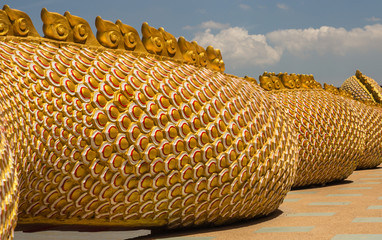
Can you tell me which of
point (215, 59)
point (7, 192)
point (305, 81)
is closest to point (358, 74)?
point (305, 81)

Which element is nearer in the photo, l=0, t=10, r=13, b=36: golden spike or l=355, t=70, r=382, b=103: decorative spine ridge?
l=0, t=10, r=13, b=36: golden spike

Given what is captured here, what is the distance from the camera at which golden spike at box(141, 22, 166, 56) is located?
12.8 ft

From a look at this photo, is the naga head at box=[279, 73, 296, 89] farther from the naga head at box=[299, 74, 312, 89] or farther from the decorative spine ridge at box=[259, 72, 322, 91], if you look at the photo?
the naga head at box=[299, 74, 312, 89]

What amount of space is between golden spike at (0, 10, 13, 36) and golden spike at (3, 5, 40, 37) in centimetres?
3

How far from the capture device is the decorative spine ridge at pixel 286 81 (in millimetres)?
6918

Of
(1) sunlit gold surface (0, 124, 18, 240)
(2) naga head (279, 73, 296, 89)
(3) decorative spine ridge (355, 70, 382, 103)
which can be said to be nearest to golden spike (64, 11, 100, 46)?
(1) sunlit gold surface (0, 124, 18, 240)

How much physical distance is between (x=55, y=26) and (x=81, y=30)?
7.7 inches

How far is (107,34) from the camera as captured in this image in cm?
368

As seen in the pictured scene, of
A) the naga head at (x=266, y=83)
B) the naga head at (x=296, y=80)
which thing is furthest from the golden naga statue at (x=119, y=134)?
the naga head at (x=296, y=80)

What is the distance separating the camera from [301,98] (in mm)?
6754

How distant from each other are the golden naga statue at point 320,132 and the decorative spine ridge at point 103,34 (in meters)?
2.54

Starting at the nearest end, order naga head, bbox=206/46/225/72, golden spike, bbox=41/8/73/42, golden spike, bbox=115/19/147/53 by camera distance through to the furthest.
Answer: golden spike, bbox=41/8/73/42, golden spike, bbox=115/19/147/53, naga head, bbox=206/46/225/72

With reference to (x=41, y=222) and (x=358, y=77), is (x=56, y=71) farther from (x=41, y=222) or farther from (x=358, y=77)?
(x=358, y=77)

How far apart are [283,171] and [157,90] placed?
141cm
